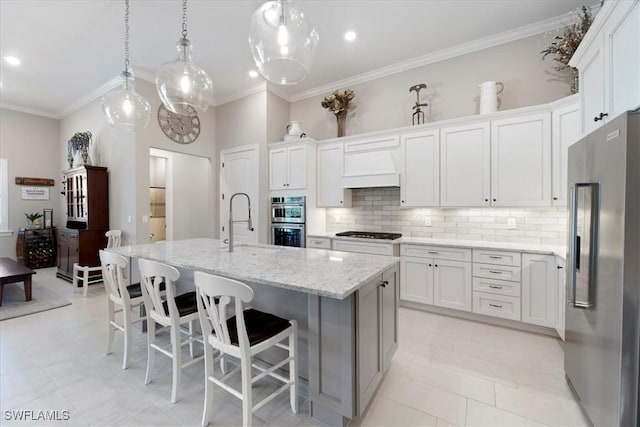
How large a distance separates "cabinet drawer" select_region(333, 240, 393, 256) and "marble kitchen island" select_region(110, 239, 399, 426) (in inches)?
52.3

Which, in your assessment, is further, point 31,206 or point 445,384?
point 31,206

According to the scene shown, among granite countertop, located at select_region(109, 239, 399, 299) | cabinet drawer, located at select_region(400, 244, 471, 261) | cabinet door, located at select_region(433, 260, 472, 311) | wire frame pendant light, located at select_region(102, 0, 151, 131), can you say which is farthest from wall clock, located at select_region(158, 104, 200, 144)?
cabinet door, located at select_region(433, 260, 472, 311)

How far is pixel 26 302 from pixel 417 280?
5232mm

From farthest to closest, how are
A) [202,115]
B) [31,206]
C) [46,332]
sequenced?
1. [31,206]
2. [202,115]
3. [46,332]

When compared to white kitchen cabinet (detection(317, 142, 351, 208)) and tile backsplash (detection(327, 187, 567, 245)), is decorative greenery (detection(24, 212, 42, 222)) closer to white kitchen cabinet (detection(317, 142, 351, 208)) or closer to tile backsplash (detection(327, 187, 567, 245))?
white kitchen cabinet (detection(317, 142, 351, 208))

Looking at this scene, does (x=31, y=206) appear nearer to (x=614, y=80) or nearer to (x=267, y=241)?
(x=267, y=241)

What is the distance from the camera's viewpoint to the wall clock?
14.5ft

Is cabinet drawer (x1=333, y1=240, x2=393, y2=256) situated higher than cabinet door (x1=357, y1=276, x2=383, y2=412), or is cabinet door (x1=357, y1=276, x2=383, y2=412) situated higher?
cabinet drawer (x1=333, y1=240, x2=393, y2=256)

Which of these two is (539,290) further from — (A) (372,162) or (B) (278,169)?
(B) (278,169)

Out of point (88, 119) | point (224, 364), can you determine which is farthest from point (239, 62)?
point (224, 364)

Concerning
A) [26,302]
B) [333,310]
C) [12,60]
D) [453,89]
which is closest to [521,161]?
[453,89]

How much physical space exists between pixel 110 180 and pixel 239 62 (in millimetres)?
2996

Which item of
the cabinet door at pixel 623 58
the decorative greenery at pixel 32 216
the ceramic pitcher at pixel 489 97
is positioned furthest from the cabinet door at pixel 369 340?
the decorative greenery at pixel 32 216

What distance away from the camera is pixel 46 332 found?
290 cm
